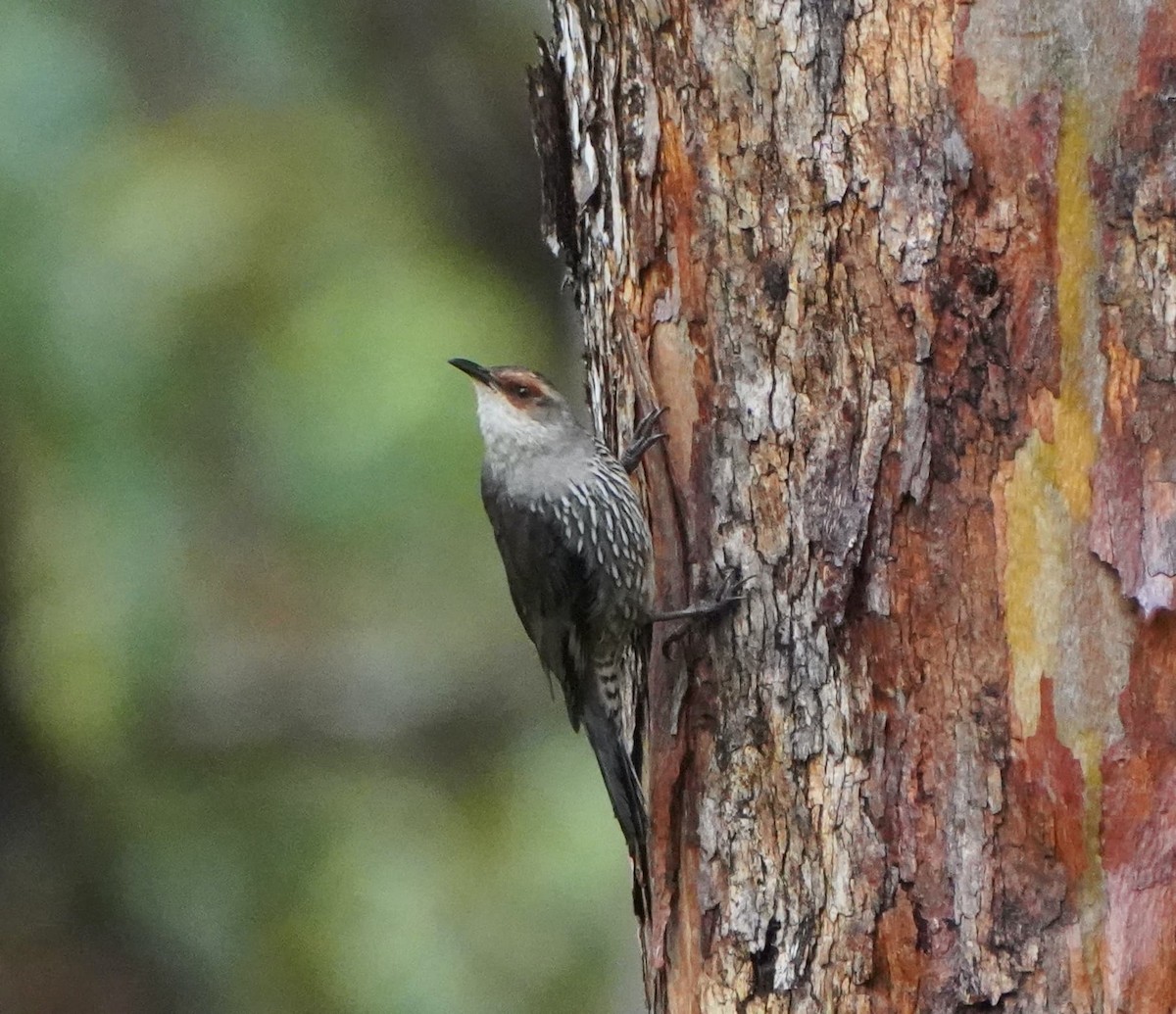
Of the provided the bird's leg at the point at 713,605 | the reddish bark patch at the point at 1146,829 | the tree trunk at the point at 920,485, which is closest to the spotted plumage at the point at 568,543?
the bird's leg at the point at 713,605

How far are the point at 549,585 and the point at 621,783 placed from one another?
644 mm

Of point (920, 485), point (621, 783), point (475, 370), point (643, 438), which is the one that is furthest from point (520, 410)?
point (920, 485)

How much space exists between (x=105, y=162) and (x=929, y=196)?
236 cm

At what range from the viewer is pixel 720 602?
231cm

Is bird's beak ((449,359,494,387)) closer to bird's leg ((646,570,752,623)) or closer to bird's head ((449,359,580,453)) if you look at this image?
bird's head ((449,359,580,453))

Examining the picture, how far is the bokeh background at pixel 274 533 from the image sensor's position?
3518 mm

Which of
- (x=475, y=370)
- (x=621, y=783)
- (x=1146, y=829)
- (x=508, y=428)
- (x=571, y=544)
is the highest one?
(x=475, y=370)

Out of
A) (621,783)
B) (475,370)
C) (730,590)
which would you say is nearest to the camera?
(730,590)

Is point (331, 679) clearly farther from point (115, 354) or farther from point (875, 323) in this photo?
point (875, 323)

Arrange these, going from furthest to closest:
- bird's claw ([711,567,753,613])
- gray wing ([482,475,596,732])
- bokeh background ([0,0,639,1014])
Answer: bokeh background ([0,0,639,1014]) → gray wing ([482,475,596,732]) → bird's claw ([711,567,753,613])

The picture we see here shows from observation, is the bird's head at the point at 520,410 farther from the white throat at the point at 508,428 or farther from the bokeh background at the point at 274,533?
the bokeh background at the point at 274,533

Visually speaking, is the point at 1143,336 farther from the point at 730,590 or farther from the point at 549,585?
the point at 549,585

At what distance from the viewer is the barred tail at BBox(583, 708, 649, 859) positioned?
8.38 feet

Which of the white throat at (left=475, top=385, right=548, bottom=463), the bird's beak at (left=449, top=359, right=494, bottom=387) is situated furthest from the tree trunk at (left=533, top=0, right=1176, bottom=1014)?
the white throat at (left=475, top=385, right=548, bottom=463)
